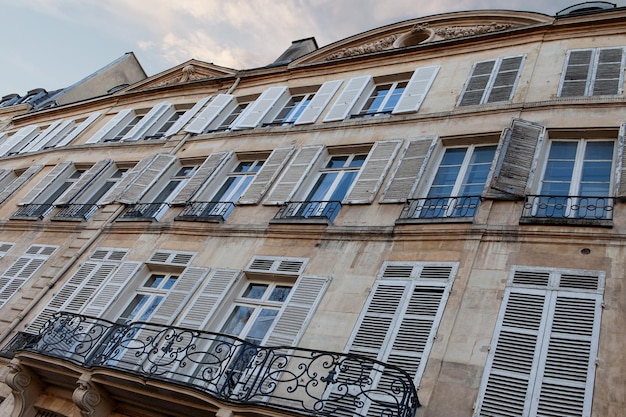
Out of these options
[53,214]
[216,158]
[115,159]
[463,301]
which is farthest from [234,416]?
[115,159]

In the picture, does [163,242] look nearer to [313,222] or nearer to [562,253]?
[313,222]

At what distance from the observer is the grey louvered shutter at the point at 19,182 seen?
14640mm

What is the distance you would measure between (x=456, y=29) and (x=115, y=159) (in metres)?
9.35

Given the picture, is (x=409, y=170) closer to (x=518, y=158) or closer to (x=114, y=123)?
(x=518, y=158)

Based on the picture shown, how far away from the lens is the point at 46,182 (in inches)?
567

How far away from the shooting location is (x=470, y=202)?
807cm

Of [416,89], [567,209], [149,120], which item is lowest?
[567,209]

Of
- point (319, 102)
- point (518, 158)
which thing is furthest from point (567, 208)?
point (319, 102)

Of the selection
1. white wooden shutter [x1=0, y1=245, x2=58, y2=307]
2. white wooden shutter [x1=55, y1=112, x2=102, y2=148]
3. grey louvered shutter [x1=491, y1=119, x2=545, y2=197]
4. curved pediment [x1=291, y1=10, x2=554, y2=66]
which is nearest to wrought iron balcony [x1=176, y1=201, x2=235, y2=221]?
white wooden shutter [x1=0, y1=245, x2=58, y2=307]

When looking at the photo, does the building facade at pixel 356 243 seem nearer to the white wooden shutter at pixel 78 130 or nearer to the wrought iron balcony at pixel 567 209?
the wrought iron balcony at pixel 567 209

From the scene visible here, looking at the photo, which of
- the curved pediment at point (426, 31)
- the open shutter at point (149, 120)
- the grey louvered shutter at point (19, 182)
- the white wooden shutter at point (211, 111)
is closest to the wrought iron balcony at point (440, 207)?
the curved pediment at point (426, 31)

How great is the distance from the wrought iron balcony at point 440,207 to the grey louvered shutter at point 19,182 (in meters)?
11.6

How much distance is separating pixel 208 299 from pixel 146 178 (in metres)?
4.93

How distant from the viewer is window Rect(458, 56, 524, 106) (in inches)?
395
